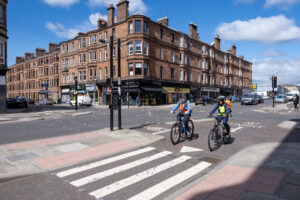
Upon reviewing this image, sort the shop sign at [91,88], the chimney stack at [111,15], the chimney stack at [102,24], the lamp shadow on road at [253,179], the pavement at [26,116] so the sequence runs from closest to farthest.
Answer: the lamp shadow on road at [253,179] < the pavement at [26,116] < the chimney stack at [111,15] < the chimney stack at [102,24] < the shop sign at [91,88]

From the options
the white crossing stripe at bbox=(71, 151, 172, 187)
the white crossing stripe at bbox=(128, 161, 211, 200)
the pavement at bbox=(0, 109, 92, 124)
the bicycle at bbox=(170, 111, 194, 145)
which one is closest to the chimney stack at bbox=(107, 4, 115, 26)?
the pavement at bbox=(0, 109, 92, 124)

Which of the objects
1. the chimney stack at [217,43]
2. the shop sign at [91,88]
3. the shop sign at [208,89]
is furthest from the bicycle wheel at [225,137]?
the chimney stack at [217,43]

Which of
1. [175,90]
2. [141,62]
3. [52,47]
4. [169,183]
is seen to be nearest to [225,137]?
[169,183]

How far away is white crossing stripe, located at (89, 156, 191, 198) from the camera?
438 cm

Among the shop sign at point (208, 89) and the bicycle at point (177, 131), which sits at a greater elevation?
the shop sign at point (208, 89)

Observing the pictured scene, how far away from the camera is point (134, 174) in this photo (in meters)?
5.34

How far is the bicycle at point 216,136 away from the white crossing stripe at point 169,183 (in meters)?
1.52

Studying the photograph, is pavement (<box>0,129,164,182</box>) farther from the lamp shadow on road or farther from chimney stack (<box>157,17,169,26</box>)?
chimney stack (<box>157,17,169,26</box>)

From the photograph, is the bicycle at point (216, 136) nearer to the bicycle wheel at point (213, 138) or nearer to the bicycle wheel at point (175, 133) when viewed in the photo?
the bicycle wheel at point (213, 138)

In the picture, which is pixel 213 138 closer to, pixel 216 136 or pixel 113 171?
pixel 216 136

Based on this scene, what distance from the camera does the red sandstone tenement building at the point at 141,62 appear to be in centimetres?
3562

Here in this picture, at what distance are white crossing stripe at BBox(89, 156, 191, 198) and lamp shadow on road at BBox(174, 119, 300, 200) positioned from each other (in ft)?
3.77

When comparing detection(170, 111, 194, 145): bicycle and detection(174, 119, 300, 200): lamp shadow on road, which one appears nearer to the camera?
detection(174, 119, 300, 200): lamp shadow on road

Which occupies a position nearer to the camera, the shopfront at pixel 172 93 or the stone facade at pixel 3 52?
the stone facade at pixel 3 52
